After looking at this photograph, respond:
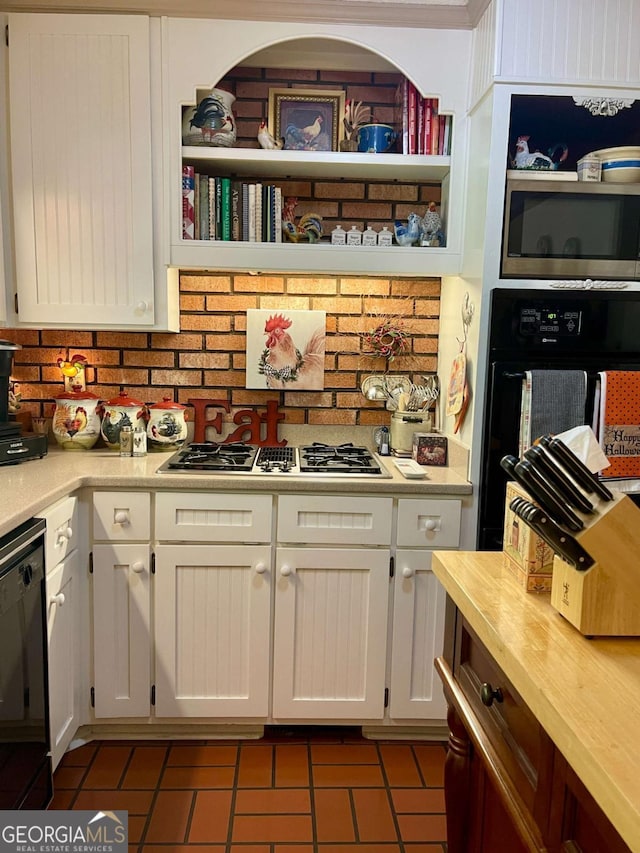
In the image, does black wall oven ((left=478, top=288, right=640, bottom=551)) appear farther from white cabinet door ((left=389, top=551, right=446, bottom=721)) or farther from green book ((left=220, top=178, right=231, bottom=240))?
green book ((left=220, top=178, right=231, bottom=240))

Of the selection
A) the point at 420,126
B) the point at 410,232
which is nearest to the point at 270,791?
the point at 410,232

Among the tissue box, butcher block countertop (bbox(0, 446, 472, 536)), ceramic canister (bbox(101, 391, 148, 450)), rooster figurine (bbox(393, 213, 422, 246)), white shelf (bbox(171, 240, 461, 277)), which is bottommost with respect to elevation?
butcher block countertop (bbox(0, 446, 472, 536))

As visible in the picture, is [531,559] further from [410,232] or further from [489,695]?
[410,232]

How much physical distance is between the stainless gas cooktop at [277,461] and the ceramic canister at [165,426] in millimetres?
62

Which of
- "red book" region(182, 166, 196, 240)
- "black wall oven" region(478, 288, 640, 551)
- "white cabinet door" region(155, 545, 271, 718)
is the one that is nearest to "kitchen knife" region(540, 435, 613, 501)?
"black wall oven" region(478, 288, 640, 551)

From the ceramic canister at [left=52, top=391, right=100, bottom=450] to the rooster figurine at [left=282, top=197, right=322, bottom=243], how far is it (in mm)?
995

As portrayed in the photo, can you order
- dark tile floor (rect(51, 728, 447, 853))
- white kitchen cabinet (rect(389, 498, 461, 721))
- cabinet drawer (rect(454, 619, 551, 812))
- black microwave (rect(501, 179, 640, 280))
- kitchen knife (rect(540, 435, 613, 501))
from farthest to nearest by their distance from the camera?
white kitchen cabinet (rect(389, 498, 461, 721))
black microwave (rect(501, 179, 640, 280))
dark tile floor (rect(51, 728, 447, 853))
kitchen knife (rect(540, 435, 613, 501))
cabinet drawer (rect(454, 619, 551, 812))

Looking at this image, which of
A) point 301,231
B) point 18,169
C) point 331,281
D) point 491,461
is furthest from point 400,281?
point 18,169

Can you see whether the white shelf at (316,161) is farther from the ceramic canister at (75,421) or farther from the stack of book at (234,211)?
the ceramic canister at (75,421)

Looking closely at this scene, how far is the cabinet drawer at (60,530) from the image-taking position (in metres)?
1.80

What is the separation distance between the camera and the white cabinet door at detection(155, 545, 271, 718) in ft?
6.82

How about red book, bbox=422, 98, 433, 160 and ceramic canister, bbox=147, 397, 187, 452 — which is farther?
ceramic canister, bbox=147, 397, 187, 452

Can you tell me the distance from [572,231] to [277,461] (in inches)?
49.5

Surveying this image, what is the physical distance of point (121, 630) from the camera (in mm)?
2096
